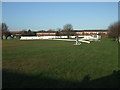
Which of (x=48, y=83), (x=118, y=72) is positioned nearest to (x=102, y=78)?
(x=118, y=72)

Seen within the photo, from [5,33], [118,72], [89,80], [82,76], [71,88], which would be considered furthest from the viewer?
[5,33]

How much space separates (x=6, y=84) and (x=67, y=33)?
297ft

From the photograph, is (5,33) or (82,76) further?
(5,33)

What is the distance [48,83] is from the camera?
5785mm

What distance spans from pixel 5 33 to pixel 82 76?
9000cm

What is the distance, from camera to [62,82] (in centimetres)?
586

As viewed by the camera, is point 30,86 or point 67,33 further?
point 67,33

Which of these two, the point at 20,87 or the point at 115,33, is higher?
the point at 115,33

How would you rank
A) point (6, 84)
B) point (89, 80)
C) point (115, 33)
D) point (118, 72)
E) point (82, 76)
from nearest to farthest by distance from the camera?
1. point (6, 84)
2. point (89, 80)
3. point (82, 76)
4. point (118, 72)
5. point (115, 33)

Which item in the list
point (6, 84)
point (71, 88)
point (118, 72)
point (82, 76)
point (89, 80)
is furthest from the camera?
point (118, 72)

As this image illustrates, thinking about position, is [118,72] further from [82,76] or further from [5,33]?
[5,33]

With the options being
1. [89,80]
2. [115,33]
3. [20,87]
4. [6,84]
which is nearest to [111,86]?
[89,80]

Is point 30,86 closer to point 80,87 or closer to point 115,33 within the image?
point 80,87

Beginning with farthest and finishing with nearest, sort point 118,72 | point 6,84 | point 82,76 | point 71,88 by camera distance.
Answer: point 118,72 → point 82,76 → point 6,84 → point 71,88
